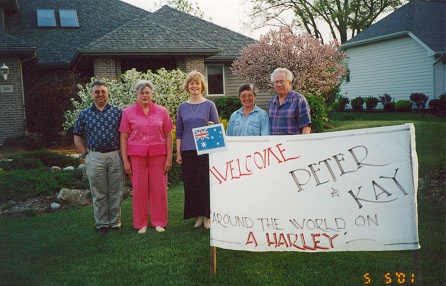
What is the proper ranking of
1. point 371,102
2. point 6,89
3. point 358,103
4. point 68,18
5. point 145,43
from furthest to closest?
1. point 358,103
2. point 371,102
3. point 68,18
4. point 145,43
5. point 6,89

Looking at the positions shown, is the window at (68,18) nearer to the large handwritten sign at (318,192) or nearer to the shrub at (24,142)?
the shrub at (24,142)

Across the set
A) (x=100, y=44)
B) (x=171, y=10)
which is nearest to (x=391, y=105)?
(x=171, y=10)

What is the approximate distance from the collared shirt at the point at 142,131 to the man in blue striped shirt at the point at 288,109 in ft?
4.90

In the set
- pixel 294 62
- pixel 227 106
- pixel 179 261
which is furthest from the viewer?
pixel 294 62

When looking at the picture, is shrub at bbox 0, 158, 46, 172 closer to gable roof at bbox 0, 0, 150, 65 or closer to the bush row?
gable roof at bbox 0, 0, 150, 65

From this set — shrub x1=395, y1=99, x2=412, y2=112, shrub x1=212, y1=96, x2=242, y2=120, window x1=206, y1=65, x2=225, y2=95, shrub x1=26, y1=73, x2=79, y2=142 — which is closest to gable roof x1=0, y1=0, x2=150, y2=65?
shrub x1=26, y1=73, x2=79, y2=142

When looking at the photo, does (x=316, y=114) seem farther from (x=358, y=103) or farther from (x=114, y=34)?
(x=358, y=103)

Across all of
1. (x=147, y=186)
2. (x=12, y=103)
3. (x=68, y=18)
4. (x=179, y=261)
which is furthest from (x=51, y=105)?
(x=179, y=261)

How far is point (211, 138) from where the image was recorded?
154 inches

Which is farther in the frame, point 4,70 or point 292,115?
point 4,70

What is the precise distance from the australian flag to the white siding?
20072mm

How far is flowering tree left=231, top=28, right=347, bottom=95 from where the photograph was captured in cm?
1683

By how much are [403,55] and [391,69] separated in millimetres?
1068

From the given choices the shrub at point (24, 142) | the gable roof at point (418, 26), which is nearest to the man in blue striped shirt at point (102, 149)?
the shrub at point (24, 142)
